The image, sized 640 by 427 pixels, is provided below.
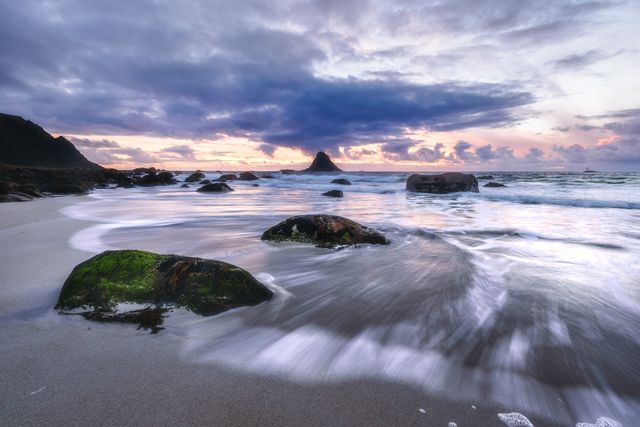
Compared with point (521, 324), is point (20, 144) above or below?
above

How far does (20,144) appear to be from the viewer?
61.1m

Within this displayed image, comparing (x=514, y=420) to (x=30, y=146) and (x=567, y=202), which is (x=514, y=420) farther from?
(x=30, y=146)

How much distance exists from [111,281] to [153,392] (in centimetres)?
146

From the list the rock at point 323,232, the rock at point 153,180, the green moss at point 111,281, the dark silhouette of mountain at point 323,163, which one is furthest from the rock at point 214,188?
the dark silhouette of mountain at point 323,163

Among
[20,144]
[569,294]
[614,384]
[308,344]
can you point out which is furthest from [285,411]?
[20,144]

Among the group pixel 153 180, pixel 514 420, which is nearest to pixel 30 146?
pixel 153 180

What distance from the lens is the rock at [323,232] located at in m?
5.48

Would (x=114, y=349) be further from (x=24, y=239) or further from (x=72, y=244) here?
(x=24, y=239)

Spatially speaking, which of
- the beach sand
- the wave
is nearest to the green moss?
the beach sand

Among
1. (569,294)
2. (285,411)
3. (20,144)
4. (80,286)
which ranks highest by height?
(20,144)

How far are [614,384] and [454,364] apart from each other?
878 millimetres

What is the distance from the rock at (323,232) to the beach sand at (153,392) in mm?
3354

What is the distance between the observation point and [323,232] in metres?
5.55

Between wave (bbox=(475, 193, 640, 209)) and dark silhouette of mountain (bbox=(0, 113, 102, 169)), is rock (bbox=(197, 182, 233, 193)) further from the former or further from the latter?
dark silhouette of mountain (bbox=(0, 113, 102, 169))
